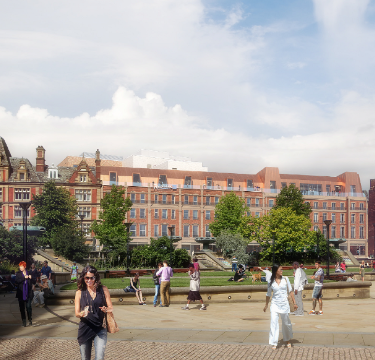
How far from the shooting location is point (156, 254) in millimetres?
48875

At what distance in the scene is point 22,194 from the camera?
231 feet

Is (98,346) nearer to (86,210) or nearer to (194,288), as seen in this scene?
(194,288)

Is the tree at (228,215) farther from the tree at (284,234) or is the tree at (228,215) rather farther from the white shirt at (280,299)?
the white shirt at (280,299)

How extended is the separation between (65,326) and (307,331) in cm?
667

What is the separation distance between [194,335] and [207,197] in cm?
6899

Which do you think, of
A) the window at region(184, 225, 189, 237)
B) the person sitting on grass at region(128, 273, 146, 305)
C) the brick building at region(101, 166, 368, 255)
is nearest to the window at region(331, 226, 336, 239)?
the brick building at region(101, 166, 368, 255)

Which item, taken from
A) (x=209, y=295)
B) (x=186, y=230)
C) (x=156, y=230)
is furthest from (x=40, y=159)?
(x=209, y=295)

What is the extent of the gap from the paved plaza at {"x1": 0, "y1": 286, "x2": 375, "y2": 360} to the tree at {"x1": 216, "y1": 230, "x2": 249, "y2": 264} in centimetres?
3978

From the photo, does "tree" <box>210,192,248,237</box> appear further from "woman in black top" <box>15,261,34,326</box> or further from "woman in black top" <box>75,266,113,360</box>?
"woman in black top" <box>75,266,113,360</box>

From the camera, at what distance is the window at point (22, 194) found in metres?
70.8

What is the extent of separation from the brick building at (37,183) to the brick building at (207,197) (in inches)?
125

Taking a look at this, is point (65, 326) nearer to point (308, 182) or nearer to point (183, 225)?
point (183, 225)

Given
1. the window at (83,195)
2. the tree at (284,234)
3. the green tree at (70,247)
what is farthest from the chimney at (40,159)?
the tree at (284,234)

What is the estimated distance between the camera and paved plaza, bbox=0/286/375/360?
11.0 meters
